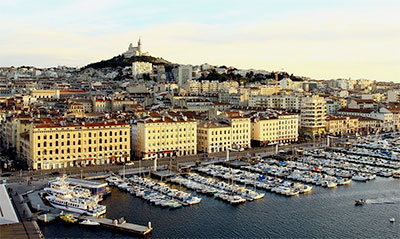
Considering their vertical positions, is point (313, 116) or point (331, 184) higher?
point (313, 116)

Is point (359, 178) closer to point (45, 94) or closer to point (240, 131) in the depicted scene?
point (240, 131)

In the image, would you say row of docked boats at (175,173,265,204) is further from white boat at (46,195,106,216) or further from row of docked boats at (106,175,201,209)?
white boat at (46,195,106,216)

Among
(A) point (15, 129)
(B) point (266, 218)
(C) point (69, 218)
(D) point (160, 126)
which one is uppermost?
(D) point (160, 126)

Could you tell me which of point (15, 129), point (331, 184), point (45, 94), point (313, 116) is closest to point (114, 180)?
point (331, 184)

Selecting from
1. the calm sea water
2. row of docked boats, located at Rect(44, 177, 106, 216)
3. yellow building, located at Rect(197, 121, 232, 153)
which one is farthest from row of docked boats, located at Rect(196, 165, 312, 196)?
row of docked boats, located at Rect(44, 177, 106, 216)

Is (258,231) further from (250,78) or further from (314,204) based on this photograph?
(250,78)

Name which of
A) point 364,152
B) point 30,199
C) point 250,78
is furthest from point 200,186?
point 250,78

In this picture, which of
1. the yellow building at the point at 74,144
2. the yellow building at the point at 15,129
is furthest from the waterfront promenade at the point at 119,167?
the yellow building at the point at 15,129
